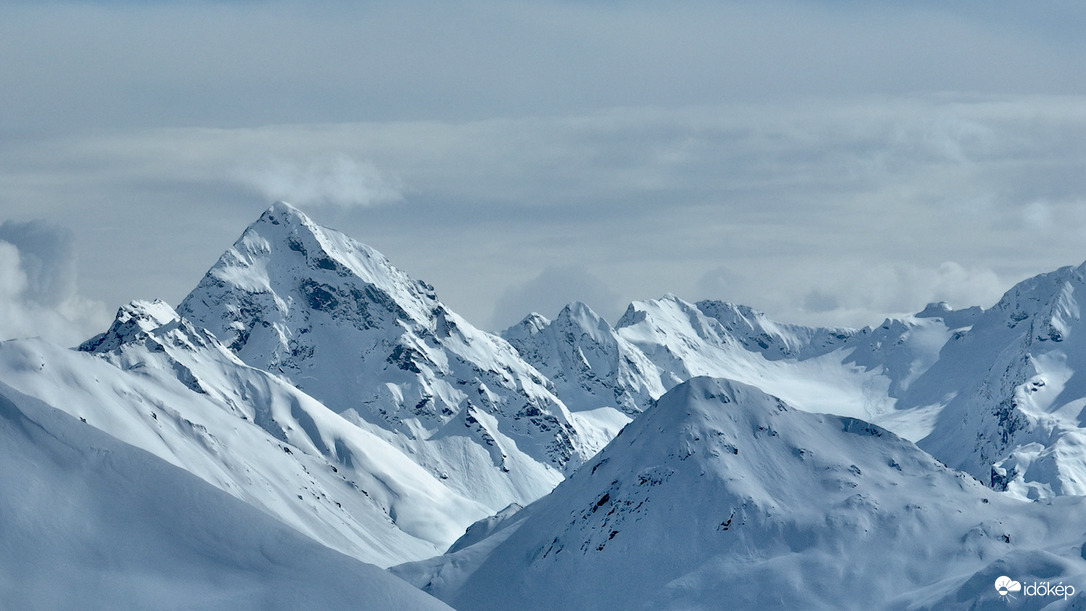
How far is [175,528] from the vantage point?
88.0m

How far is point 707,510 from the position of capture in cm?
19888

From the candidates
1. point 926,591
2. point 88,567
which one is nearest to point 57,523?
point 88,567

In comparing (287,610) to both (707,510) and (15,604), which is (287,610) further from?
(707,510)

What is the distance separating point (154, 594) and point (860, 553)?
126675 millimetres

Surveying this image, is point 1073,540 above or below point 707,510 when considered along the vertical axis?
below

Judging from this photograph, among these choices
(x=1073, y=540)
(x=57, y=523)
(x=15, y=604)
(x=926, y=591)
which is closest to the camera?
(x=15, y=604)

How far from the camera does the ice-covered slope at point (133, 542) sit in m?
82.8

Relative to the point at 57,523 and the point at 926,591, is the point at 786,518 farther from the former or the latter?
the point at 57,523

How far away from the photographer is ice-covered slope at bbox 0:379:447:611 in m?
82.8

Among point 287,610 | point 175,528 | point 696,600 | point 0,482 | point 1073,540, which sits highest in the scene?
point 0,482

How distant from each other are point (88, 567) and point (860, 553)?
12775 centimetres

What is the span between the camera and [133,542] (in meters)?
86.6

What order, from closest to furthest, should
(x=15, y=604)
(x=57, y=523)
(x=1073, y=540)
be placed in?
(x=15, y=604)
(x=57, y=523)
(x=1073, y=540)

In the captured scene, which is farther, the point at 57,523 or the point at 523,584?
the point at 523,584
